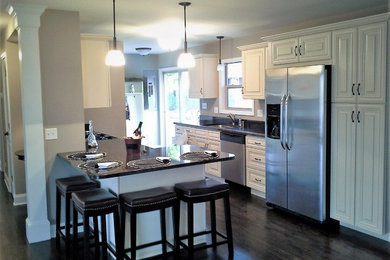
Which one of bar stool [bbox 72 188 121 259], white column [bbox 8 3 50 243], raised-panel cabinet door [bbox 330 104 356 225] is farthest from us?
raised-panel cabinet door [bbox 330 104 356 225]

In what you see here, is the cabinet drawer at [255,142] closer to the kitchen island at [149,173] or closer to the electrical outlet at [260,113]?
the electrical outlet at [260,113]

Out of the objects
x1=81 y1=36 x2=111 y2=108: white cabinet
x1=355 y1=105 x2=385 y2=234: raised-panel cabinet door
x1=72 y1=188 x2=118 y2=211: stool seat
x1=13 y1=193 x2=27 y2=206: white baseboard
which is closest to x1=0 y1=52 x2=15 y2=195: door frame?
x1=13 y1=193 x2=27 y2=206: white baseboard

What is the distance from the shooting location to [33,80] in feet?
12.2

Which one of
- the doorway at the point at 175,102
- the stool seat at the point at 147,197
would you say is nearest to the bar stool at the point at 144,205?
the stool seat at the point at 147,197

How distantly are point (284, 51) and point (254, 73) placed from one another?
3.27 feet

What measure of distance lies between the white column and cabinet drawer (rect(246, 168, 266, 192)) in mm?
2771

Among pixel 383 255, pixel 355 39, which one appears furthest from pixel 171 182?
pixel 355 39

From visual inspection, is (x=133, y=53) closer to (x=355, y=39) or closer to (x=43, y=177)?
(x=43, y=177)

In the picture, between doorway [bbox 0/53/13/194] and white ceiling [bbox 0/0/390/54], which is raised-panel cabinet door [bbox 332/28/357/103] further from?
doorway [bbox 0/53/13/194]

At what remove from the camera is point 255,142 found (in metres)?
5.23

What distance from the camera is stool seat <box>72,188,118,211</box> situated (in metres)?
2.95

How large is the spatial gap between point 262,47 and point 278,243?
2.80 meters

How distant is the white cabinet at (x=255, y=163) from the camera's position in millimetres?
5156

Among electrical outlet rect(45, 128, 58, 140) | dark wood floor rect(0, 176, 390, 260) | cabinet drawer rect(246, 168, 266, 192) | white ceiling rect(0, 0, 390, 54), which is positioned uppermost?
white ceiling rect(0, 0, 390, 54)
